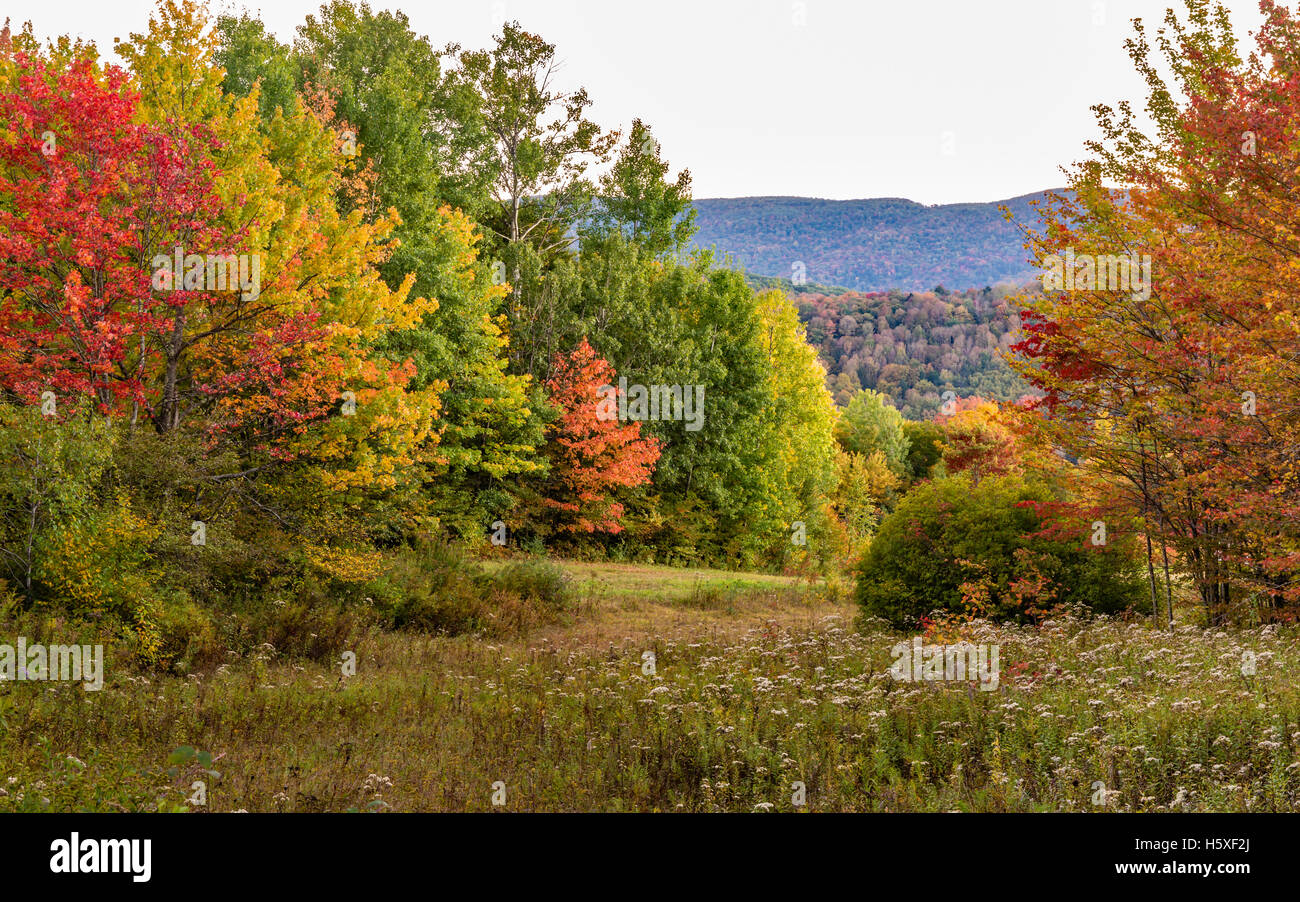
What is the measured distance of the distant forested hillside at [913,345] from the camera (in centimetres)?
11800

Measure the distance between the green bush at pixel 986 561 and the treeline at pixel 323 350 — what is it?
8.94 m

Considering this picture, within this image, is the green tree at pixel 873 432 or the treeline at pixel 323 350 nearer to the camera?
the treeline at pixel 323 350

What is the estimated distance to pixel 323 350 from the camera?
64.3 feet

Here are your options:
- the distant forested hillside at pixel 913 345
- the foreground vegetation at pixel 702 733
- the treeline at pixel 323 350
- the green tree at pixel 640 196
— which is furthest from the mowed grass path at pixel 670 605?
the distant forested hillside at pixel 913 345

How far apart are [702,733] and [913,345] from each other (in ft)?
425

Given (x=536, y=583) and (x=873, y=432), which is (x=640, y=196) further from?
(x=873, y=432)

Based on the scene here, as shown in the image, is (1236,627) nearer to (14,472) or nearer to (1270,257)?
(1270,257)

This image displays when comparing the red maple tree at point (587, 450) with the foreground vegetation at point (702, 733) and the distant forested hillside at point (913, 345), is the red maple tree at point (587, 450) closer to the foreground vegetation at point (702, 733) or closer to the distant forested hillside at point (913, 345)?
the foreground vegetation at point (702, 733)

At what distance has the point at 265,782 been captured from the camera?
870 cm

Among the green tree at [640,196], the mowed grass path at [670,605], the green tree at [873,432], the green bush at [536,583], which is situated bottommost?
the mowed grass path at [670,605]

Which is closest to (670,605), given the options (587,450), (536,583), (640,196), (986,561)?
(536,583)

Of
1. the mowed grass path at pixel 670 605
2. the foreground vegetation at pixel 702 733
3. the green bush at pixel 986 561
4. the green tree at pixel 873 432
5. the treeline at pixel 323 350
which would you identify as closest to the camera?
Answer: the foreground vegetation at pixel 702 733
